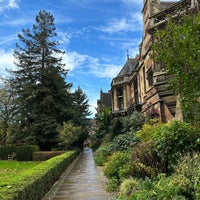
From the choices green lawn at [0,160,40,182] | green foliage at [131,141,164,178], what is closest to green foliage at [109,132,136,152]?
green foliage at [131,141,164,178]

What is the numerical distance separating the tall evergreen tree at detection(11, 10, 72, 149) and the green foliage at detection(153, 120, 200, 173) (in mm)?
24425

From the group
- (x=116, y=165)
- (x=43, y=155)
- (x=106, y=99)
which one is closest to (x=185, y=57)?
(x=116, y=165)

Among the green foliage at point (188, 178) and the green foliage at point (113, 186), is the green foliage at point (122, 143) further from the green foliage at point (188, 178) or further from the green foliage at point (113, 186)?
the green foliage at point (188, 178)

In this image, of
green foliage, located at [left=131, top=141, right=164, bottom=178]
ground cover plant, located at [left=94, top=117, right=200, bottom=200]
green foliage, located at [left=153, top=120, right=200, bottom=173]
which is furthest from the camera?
green foliage, located at [left=131, top=141, right=164, bottom=178]

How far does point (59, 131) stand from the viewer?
29.5m

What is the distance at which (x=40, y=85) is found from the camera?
33312 mm

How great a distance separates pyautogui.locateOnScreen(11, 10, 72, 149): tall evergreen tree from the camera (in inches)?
1241

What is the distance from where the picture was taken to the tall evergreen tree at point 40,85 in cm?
3152

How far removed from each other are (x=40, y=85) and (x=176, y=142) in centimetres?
2779

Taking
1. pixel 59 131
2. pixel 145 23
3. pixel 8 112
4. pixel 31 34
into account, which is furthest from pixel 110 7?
pixel 8 112

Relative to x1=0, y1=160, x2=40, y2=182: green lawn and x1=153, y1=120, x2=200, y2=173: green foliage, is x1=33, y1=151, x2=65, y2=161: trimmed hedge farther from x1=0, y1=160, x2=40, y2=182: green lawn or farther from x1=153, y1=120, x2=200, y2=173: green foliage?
x1=153, y1=120, x2=200, y2=173: green foliage

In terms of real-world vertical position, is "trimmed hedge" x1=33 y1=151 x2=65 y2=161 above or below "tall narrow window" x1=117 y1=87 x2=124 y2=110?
below

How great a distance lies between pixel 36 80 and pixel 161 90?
22.4 metres

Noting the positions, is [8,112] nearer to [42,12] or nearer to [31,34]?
[31,34]
